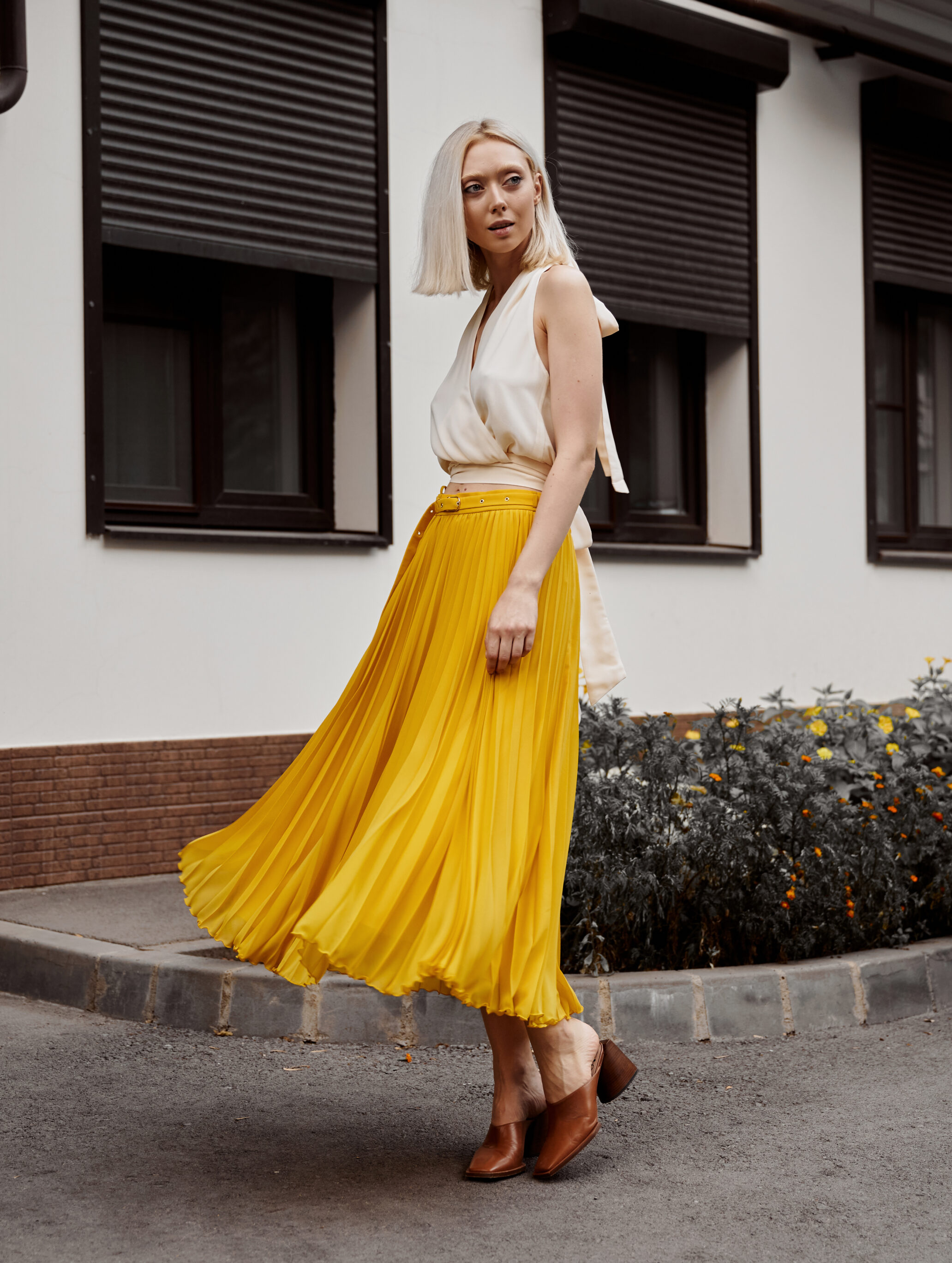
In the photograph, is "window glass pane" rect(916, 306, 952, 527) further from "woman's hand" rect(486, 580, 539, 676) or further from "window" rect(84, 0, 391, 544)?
"woman's hand" rect(486, 580, 539, 676)

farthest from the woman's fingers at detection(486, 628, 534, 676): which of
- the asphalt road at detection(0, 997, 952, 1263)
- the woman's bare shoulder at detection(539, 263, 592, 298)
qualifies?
the asphalt road at detection(0, 997, 952, 1263)

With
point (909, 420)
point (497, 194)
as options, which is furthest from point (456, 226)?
point (909, 420)

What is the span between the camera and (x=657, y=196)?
30.7ft

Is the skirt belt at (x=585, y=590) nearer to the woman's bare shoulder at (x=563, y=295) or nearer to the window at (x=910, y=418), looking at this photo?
the woman's bare shoulder at (x=563, y=295)

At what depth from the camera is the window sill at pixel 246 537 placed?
22.4 ft

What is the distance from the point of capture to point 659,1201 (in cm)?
328

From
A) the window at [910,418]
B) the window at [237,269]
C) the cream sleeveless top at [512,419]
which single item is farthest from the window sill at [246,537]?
the window at [910,418]

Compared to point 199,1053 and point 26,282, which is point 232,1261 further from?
point 26,282

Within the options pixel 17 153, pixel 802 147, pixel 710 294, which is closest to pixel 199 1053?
pixel 17 153

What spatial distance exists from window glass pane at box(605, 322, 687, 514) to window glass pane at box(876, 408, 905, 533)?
80.1 inches

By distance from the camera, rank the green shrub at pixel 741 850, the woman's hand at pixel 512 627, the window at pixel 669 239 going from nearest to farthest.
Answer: the woman's hand at pixel 512 627
the green shrub at pixel 741 850
the window at pixel 669 239

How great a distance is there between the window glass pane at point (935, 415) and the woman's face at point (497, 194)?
29.2 feet

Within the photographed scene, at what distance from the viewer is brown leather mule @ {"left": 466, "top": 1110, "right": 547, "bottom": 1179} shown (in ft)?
11.0

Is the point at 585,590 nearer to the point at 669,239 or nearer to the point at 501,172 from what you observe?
the point at 501,172
